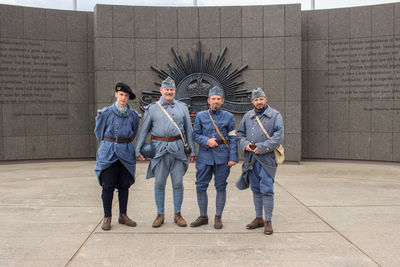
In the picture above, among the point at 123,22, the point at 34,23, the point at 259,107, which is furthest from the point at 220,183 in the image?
the point at 34,23

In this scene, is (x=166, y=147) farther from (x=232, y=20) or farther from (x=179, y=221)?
(x=232, y=20)

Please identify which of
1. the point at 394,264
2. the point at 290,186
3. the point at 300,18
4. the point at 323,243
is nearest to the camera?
the point at 394,264

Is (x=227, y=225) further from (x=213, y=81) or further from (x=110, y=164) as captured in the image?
(x=213, y=81)

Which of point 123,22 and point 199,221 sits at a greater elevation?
point 123,22

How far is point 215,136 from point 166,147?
563mm

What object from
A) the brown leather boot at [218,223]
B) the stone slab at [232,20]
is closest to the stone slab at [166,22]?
the stone slab at [232,20]

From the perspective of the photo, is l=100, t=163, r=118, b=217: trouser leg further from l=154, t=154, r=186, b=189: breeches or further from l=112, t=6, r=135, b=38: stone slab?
l=112, t=6, r=135, b=38: stone slab

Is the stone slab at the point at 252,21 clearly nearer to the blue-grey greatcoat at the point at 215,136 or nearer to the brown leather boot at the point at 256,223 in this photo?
the blue-grey greatcoat at the point at 215,136

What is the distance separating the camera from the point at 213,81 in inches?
349

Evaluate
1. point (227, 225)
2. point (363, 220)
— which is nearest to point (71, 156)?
point (227, 225)

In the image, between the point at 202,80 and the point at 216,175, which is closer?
the point at 216,175

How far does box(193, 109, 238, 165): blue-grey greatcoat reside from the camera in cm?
399

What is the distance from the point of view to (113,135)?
4.00 meters

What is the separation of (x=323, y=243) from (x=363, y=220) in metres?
1.03
